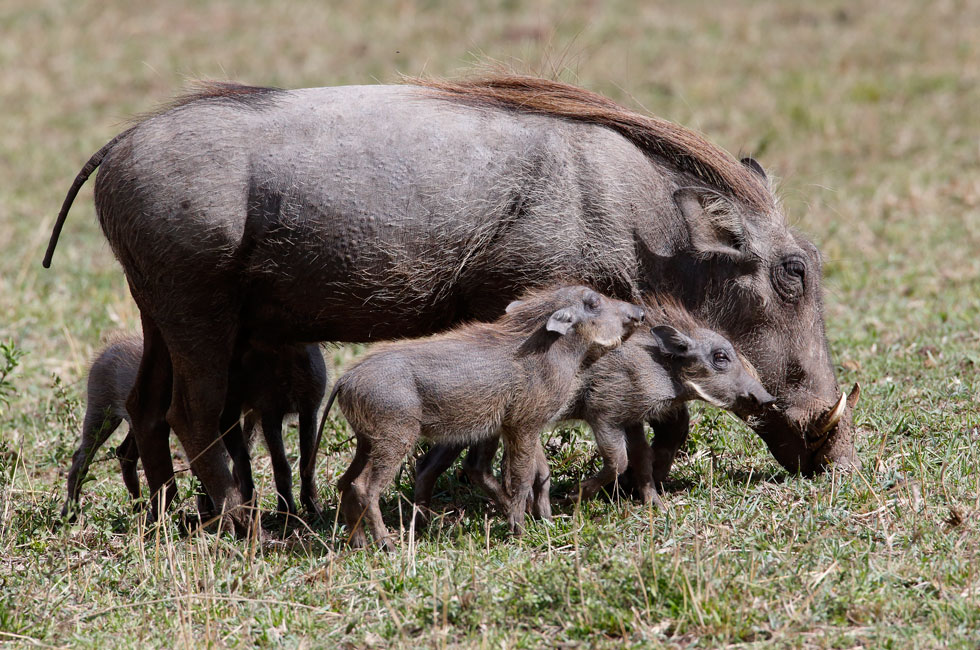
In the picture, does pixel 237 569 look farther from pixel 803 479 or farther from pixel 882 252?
pixel 882 252

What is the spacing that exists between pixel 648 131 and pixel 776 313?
0.89m

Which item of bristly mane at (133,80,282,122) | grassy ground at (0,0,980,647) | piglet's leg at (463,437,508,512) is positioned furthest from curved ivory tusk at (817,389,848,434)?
bristly mane at (133,80,282,122)

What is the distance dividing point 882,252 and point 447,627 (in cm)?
576

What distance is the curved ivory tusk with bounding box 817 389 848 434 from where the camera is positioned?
464 cm

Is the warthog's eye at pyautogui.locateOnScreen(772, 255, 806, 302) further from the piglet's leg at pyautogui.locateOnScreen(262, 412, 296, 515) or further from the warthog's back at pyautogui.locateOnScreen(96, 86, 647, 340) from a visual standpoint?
the piglet's leg at pyautogui.locateOnScreen(262, 412, 296, 515)

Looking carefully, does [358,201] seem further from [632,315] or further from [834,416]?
[834,416]

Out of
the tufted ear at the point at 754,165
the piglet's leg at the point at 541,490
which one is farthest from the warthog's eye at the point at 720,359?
the tufted ear at the point at 754,165

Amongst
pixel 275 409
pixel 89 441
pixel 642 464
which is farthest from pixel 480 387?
pixel 89 441

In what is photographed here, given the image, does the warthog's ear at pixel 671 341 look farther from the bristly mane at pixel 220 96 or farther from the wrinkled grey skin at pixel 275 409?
the bristly mane at pixel 220 96

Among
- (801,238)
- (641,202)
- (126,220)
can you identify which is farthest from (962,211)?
(126,220)

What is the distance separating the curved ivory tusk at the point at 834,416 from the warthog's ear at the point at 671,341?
0.62m

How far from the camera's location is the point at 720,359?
15.2 feet

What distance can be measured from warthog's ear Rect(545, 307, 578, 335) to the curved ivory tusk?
1137mm

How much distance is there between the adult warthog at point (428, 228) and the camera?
452cm
